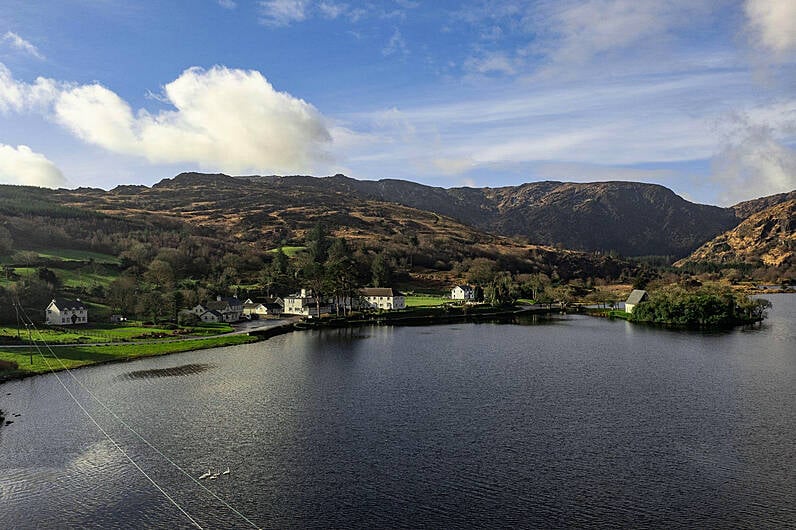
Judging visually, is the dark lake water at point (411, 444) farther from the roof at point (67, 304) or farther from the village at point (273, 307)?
the village at point (273, 307)

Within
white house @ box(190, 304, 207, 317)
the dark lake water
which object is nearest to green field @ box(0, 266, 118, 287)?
white house @ box(190, 304, 207, 317)

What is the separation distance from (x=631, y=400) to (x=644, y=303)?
78769 mm

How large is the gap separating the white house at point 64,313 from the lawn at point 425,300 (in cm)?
7625

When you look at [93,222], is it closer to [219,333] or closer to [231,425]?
[219,333]

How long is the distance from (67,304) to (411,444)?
76357mm

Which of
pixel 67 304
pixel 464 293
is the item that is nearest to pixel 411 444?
pixel 67 304

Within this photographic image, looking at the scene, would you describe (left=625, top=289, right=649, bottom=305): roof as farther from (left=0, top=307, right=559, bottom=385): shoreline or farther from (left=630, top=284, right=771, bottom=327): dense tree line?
(left=0, top=307, right=559, bottom=385): shoreline

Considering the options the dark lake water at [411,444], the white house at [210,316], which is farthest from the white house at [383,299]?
the dark lake water at [411,444]

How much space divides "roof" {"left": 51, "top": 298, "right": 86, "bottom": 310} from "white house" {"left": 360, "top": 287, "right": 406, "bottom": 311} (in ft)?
209

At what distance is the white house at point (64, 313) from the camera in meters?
86.8

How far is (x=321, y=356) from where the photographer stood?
241ft

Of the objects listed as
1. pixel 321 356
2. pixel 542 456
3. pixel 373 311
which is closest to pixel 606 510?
pixel 542 456

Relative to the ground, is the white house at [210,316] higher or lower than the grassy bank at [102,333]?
higher

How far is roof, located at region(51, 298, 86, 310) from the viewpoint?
3442 inches
